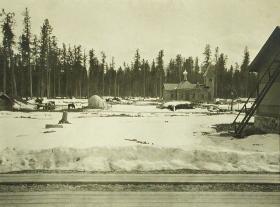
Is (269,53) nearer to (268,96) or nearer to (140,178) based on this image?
(268,96)

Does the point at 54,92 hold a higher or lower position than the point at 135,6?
lower

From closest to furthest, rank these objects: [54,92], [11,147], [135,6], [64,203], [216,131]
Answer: [64,203], [11,147], [135,6], [216,131], [54,92]

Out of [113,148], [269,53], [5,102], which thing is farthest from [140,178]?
[269,53]

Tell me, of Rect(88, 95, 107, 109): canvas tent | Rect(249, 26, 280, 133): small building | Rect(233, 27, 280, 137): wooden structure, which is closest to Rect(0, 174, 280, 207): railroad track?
Rect(233, 27, 280, 137): wooden structure

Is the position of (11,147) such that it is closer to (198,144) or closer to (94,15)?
(94,15)

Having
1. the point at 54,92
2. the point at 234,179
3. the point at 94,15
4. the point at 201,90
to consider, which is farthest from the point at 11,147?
the point at 201,90

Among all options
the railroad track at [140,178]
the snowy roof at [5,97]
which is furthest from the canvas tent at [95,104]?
the railroad track at [140,178]

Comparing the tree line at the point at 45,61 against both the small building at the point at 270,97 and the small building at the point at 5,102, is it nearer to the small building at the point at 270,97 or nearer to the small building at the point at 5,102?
the small building at the point at 5,102

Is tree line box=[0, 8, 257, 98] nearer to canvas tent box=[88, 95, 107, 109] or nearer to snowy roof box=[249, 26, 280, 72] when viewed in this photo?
snowy roof box=[249, 26, 280, 72]
